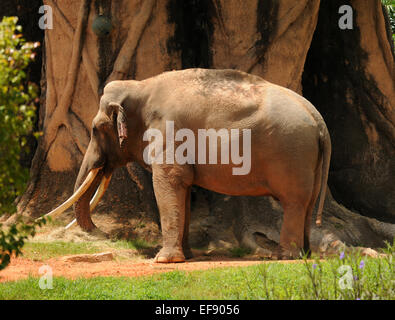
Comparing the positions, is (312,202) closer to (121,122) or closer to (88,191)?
(121,122)

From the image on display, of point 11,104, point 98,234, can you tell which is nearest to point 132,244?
point 98,234

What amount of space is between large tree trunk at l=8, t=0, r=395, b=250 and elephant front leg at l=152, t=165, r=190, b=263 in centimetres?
172

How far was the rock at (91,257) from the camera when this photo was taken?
809cm

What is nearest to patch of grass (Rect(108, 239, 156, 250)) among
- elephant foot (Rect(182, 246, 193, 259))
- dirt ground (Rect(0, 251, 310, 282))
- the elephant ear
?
elephant foot (Rect(182, 246, 193, 259))

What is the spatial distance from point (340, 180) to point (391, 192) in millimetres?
912

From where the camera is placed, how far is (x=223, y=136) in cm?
827

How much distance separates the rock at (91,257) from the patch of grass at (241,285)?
1.45 meters

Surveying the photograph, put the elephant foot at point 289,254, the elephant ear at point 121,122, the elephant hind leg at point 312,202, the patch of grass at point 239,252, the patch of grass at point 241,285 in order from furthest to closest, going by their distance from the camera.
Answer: the patch of grass at point 239,252
the elephant ear at point 121,122
the elephant hind leg at point 312,202
the elephant foot at point 289,254
the patch of grass at point 241,285

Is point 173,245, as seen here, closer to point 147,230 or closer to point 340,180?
point 147,230

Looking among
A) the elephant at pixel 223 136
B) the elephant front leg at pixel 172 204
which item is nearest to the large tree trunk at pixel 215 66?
the elephant at pixel 223 136

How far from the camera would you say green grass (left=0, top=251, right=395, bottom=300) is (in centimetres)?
518

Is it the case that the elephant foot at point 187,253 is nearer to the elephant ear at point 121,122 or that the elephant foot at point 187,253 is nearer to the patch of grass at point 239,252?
the patch of grass at point 239,252

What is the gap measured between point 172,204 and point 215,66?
3029 mm
